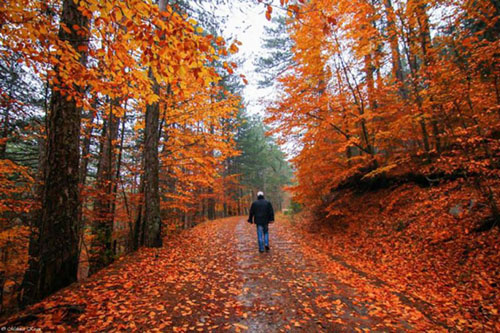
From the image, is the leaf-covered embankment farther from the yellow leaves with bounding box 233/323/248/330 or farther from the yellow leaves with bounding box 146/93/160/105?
the yellow leaves with bounding box 146/93/160/105

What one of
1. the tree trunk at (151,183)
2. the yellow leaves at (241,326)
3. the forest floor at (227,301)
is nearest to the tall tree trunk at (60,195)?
the forest floor at (227,301)

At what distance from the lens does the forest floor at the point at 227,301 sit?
296cm

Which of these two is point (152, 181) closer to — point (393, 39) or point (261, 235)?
point (261, 235)

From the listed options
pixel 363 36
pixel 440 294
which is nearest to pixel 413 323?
pixel 440 294

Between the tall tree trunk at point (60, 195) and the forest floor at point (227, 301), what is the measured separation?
1.37ft

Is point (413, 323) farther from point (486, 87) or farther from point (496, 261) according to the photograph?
point (486, 87)

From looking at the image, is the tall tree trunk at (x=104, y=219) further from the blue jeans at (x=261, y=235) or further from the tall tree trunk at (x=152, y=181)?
the blue jeans at (x=261, y=235)

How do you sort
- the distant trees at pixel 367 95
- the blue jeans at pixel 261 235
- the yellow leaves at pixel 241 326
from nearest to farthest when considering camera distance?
1. the yellow leaves at pixel 241 326
2. the distant trees at pixel 367 95
3. the blue jeans at pixel 261 235

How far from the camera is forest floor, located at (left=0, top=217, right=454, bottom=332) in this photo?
2959mm

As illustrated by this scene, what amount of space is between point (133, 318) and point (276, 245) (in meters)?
5.63

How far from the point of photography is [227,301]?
3.67m

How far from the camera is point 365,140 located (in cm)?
854

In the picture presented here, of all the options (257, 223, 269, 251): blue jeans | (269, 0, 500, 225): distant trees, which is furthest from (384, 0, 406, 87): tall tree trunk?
(257, 223, 269, 251): blue jeans

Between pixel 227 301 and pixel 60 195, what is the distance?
11.8ft
